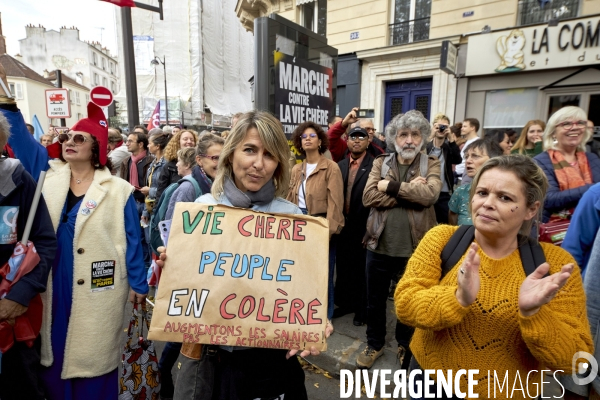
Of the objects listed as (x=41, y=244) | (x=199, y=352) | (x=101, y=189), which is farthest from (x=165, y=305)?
(x=101, y=189)

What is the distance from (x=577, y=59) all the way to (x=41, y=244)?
1153 centimetres

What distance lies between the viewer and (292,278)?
1470 mm

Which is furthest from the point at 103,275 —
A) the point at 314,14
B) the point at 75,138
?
the point at 314,14

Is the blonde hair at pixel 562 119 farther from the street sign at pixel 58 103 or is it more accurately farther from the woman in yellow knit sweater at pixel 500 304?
the street sign at pixel 58 103

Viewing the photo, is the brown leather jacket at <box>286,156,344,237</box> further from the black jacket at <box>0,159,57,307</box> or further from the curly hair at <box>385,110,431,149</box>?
the black jacket at <box>0,159,57,307</box>

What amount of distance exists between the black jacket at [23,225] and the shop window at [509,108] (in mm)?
11175

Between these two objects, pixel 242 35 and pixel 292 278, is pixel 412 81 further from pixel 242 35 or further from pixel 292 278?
pixel 242 35

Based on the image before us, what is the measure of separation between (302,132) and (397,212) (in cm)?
Result: 150

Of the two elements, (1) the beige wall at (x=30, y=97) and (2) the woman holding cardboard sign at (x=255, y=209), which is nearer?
(2) the woman holding cardboard sign at (x=255, y=209)

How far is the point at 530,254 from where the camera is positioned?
1.57 meters

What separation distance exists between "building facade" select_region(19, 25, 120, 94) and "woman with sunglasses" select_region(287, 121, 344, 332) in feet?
184

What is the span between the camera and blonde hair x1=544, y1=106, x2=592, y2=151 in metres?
2.76

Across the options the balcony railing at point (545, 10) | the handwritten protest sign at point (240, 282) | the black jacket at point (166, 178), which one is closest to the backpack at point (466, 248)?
the handwritten protest sign at point (240, 282)

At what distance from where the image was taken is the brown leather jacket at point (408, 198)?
290 centimetres
